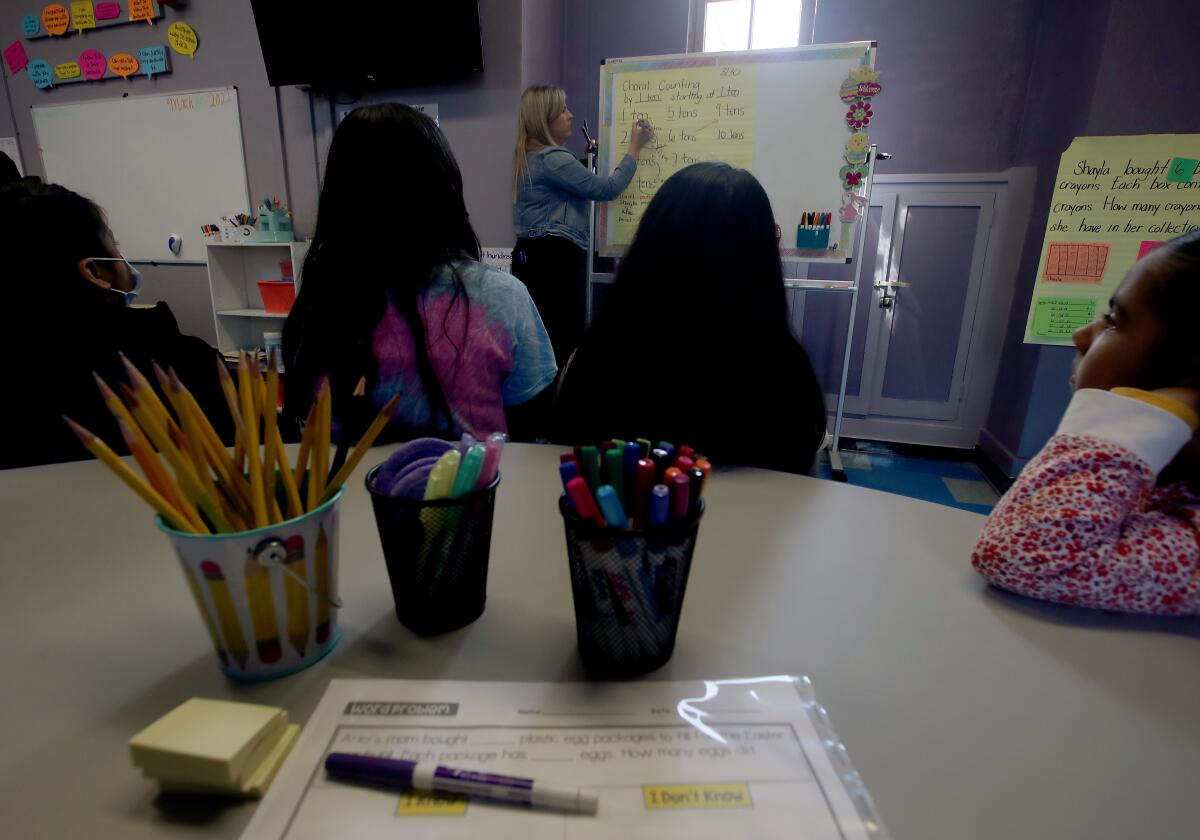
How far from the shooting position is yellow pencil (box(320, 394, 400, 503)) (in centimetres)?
38

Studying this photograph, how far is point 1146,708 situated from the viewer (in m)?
0.38

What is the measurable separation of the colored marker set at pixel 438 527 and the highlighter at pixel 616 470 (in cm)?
9

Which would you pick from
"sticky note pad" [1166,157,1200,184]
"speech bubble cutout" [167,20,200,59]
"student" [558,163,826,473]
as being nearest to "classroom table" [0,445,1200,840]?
"student" [558,163,826,473]

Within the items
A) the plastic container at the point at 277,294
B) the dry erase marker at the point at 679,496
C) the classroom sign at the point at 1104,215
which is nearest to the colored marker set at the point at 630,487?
the dry erase marker at the point at 679,496

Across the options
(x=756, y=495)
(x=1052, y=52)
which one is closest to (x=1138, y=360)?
(x=756, y=495)

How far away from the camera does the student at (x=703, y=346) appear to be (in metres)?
0.84

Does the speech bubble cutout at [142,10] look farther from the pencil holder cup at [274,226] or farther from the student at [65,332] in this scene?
the student at [65,332]

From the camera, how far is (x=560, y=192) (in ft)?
7.84

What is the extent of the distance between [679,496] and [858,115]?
2180 mm

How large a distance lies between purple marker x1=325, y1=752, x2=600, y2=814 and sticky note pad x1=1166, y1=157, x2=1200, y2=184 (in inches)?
80.8

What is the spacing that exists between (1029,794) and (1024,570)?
23cm

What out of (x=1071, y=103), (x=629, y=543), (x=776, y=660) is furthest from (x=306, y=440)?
(x=1071, y=103)

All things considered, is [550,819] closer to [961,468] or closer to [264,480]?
[264,480]

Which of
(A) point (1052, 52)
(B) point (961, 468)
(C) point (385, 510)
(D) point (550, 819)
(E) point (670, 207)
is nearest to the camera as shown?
(D) point (550, 819)
